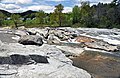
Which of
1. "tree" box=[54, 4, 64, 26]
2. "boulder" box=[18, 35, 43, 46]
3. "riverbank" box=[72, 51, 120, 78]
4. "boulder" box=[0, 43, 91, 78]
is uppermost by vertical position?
"tree" box=[54, 4, 64, 26]

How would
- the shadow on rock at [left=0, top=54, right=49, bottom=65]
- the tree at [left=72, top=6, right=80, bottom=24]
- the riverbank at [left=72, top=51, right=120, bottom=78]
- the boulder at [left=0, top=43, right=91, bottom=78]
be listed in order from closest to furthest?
the boulder at [left=0, top=43, right=91, bottom=78] < the shadow on rock at [left=0, top=54, right=49, bottom=65] < the riverbank at [left=72, top=51, right=120, bottom=78] < the tree at [left=72, top=6, right=80, bottom=24]

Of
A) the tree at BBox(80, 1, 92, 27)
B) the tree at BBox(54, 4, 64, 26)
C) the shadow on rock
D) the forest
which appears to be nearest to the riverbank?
the shadow on rock

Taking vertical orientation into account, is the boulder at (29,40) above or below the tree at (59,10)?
below

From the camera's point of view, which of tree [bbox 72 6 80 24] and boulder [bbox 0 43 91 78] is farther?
tree [bbox 72 6 80 24]

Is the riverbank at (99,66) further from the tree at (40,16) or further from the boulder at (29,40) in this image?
the tree at (40,16)

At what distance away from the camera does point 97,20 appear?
305ft

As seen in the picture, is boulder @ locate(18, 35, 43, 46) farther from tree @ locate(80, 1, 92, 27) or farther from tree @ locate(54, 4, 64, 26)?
tree @ locate(54, 4, 64, 26)

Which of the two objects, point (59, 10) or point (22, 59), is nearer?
point (22, 59)

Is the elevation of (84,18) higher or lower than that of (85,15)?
lower

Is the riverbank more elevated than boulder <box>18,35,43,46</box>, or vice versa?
boulder <box>18,35,43,46</box>

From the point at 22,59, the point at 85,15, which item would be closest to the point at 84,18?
the point at 85,15

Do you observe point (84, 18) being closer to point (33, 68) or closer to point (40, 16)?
point (40, 16)

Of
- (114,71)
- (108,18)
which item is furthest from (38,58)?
(108,18)

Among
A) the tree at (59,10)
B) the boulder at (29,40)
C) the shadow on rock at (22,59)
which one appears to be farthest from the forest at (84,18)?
the shadow on rock at (22,59)
